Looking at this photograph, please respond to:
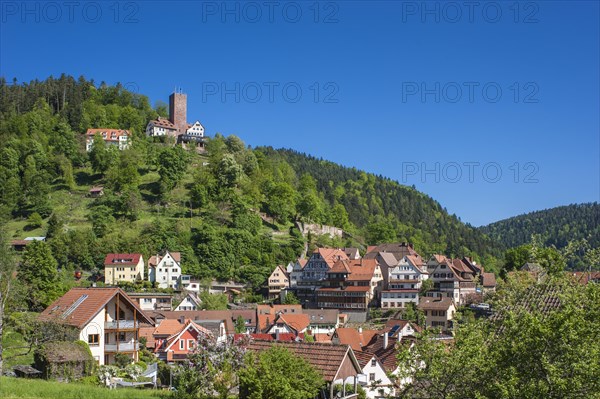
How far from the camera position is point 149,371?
100 ft

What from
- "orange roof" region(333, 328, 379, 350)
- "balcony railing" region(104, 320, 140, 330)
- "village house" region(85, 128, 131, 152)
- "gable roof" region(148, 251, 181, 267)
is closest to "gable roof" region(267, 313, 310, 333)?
"orange roof" region(333, 328, 379, 350)

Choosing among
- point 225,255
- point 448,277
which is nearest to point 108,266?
point 225,255

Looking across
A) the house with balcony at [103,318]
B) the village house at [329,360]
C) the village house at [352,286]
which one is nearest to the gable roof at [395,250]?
the village house at [352,286]

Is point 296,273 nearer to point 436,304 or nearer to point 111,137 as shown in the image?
point 436,304

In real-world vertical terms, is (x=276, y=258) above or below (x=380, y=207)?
below

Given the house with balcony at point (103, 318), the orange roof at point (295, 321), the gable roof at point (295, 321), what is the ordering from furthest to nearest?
the orange roof at point (295, 321), the gable roof at point (295, 321), the house with balcony at point (103, 318)

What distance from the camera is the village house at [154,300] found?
7294 centimetres

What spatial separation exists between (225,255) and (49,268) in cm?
3011

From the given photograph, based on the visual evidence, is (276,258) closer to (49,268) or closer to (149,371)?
(49,268)

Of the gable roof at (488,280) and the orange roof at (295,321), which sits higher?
the gable roof at (488,280)

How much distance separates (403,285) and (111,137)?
71914 mm

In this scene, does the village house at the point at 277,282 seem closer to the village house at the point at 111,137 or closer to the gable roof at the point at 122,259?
the gable roof at the point at 122,259

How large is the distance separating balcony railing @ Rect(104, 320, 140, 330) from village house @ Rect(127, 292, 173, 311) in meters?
43.7

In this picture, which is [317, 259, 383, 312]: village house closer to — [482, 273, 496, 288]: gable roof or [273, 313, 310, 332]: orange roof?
[273, 313, 310, 332]: orange roof
